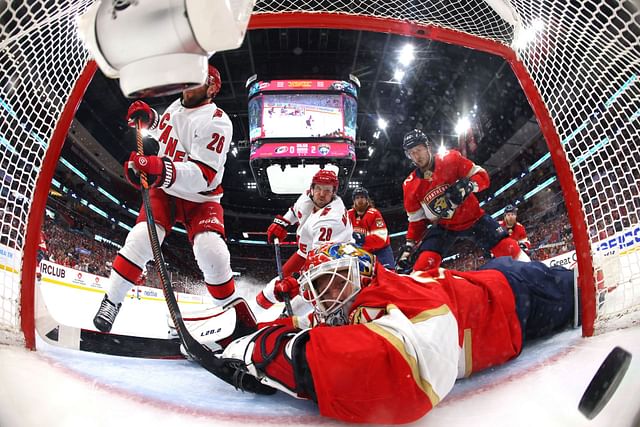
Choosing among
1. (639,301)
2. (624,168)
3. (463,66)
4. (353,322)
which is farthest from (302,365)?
(463,66)

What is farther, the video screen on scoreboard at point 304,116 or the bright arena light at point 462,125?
the bright arena light at point 462,125

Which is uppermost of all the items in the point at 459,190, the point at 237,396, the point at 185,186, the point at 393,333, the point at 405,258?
the point at 459,190

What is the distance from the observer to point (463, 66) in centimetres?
93

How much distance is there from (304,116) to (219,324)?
0.51m

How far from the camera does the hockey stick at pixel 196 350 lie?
0.62 m

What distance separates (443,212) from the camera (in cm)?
138

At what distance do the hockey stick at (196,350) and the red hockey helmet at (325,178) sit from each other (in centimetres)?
34

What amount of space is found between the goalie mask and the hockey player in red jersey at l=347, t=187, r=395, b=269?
427 mm

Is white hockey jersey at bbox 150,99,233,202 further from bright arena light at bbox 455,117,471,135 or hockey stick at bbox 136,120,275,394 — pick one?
bright arena light at bbox 455,117,471,135

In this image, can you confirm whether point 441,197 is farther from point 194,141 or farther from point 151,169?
point 151,169

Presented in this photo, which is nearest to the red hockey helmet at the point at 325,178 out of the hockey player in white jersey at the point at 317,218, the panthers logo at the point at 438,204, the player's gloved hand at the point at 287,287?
the hockey player in white jersey at the point at 317,218

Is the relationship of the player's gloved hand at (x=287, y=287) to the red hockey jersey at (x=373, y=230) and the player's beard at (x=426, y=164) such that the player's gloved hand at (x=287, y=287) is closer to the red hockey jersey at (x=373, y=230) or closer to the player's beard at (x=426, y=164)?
the red hockey jersey at (x=373, y=230)

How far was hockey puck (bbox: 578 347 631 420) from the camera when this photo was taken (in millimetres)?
387

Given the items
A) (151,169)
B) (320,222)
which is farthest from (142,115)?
(320,222)
